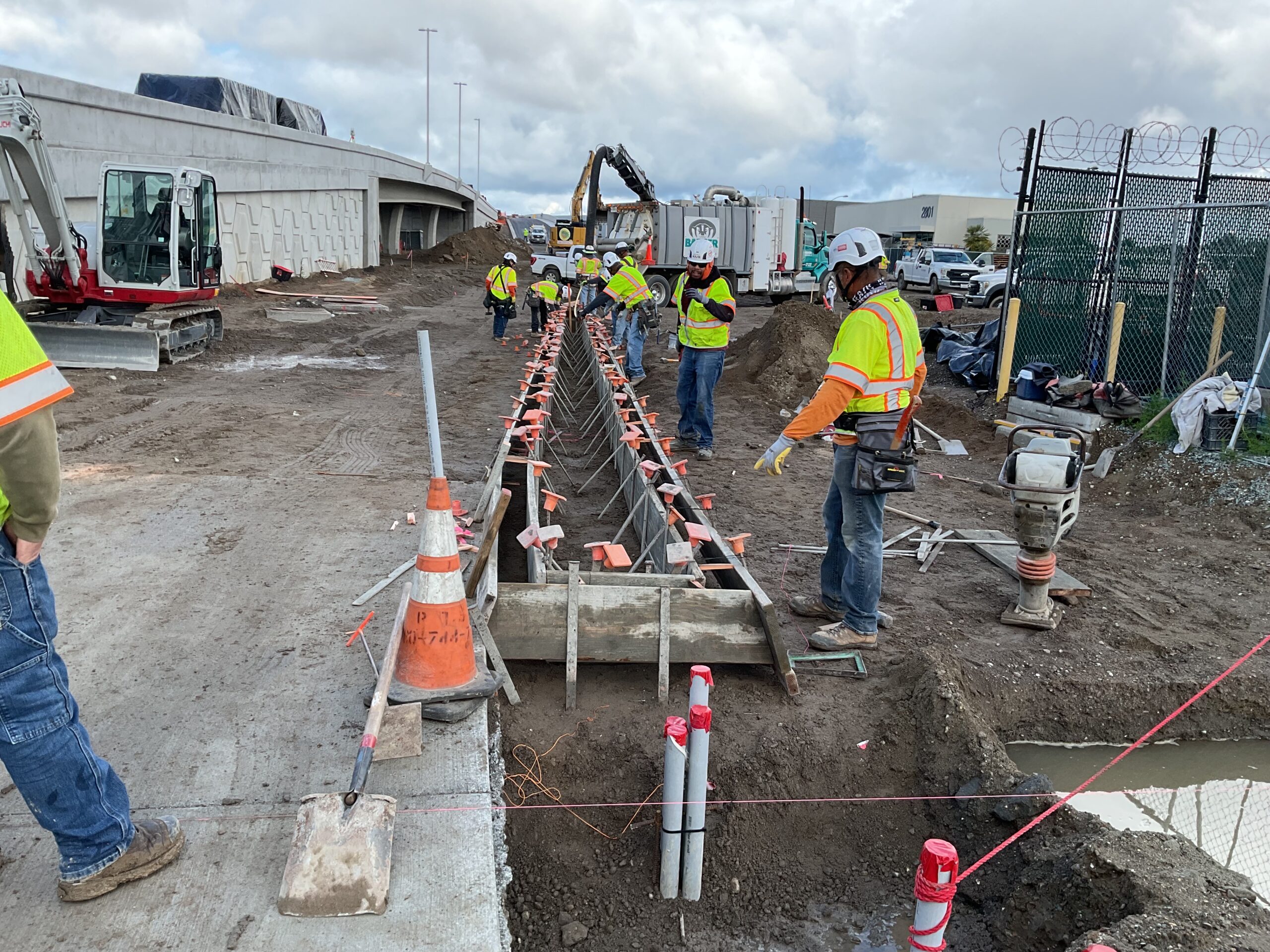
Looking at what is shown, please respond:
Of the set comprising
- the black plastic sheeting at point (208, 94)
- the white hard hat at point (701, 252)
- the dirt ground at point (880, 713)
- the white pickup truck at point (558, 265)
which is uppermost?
the black plastic sheeting at point (208, 94)

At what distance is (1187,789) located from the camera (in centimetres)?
406

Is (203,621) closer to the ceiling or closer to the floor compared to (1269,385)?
closer to the floor

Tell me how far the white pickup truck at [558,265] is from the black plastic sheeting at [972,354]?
12314 millimetres

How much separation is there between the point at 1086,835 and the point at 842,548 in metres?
2.08

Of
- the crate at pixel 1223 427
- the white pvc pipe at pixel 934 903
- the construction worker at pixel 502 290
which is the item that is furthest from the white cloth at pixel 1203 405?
the construction worker at pixel 502 290

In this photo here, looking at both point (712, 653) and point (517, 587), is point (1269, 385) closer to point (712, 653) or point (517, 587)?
point (712, 653)

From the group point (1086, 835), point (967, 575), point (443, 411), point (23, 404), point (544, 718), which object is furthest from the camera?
point (443, 411)

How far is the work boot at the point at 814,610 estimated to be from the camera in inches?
199

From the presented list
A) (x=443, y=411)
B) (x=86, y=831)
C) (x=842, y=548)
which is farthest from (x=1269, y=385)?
(x=86, y=831)

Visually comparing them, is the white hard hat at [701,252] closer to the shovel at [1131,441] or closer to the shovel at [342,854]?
the shovel at [1131,441]

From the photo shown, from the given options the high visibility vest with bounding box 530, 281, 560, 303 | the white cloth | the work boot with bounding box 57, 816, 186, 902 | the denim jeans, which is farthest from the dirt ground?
the high visibility vest with bounding box 530, 281, 560, 303

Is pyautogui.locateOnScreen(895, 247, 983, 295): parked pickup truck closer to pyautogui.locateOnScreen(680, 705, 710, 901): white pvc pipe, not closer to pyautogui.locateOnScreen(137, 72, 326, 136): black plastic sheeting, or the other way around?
pyautogui.locateOnScreen(137, 72, 326, 136): black plastic sheeting

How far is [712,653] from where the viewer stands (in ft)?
13.8

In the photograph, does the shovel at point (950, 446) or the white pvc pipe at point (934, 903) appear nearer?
the white pvc pipe at point (934, 903)
